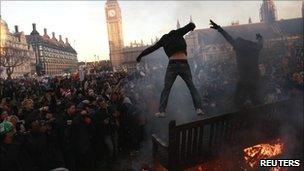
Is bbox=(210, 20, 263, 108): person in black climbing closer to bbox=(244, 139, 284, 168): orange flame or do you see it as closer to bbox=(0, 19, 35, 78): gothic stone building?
bbox=(244, 139, 284, 168): orange flame

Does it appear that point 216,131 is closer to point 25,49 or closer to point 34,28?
point 25,49

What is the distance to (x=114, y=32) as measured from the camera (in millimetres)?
140500

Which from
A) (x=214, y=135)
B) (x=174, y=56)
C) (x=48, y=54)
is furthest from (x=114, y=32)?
(x=214, y=135)

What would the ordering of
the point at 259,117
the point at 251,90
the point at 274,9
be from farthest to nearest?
the point at 274,9
the point at 251,90
the point at 259,117

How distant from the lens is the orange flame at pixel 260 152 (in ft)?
26.4

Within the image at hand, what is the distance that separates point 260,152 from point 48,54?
13186 cm

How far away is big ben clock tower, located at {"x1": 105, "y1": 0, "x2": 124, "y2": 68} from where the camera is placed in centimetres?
14000

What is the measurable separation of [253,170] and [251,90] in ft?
8.22

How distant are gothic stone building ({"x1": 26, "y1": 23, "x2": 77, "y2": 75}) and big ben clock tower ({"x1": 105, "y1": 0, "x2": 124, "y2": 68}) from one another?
18286mm

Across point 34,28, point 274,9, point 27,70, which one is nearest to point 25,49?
point 27,70

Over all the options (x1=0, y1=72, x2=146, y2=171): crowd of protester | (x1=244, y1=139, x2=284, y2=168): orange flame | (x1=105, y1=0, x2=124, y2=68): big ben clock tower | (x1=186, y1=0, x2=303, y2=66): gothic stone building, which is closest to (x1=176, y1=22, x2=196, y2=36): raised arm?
(x1=244, y1=139, x2=284, y2=168): orange flame

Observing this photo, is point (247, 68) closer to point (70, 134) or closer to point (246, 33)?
point (70, 134)

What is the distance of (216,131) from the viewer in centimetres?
730

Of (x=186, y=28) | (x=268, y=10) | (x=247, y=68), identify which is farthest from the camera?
(x=268, y=10)
